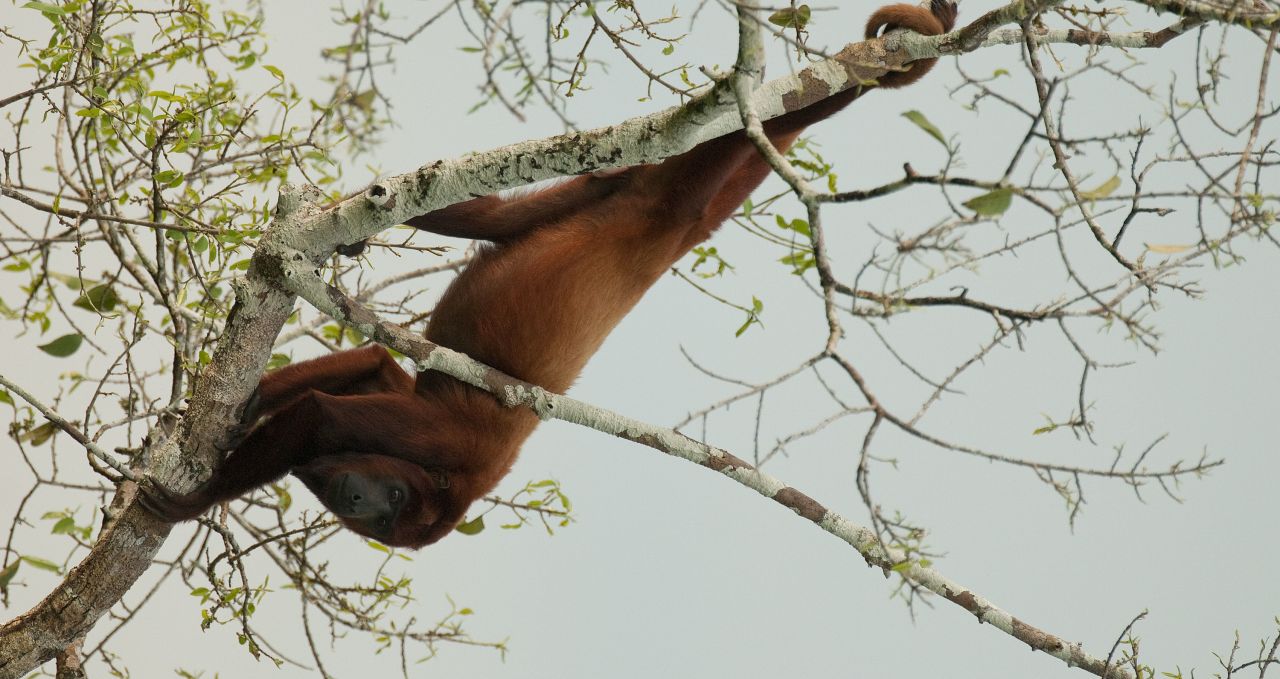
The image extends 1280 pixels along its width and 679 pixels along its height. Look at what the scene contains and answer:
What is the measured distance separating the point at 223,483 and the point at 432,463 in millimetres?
727

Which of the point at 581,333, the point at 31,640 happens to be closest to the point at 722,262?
the point at 581,333

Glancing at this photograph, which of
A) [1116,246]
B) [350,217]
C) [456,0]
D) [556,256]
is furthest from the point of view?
[556,256]

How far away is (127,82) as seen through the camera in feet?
13.9

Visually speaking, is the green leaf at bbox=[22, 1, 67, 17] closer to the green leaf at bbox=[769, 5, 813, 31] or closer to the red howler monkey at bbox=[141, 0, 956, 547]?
the red howler monkey at bbox=[141, 0, 956, 547]

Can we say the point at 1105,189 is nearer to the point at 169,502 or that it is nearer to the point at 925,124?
the point at 925,124

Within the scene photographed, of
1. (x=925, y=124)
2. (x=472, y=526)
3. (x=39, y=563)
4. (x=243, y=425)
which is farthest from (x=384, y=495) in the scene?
(x=925, y=124)

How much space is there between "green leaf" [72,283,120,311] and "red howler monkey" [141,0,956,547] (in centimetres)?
107

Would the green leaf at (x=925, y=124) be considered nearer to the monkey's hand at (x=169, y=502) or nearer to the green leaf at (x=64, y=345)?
the monkey's hand at (x=169, y=502)

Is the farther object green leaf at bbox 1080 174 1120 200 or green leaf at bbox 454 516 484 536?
green leaf at bbox 454 516 484 536

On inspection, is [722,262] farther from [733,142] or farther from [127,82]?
[127,82]

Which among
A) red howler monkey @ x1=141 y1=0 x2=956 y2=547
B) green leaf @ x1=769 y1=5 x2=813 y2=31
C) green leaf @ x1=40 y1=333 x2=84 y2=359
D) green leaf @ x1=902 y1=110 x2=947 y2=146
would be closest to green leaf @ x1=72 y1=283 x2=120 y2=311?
green leaf @ x1=40 y1=333 x2=84 y2=359

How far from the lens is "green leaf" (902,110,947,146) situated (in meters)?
2.13

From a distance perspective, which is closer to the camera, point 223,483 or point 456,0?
point 456,0

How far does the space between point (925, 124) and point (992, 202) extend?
0.69 feet
